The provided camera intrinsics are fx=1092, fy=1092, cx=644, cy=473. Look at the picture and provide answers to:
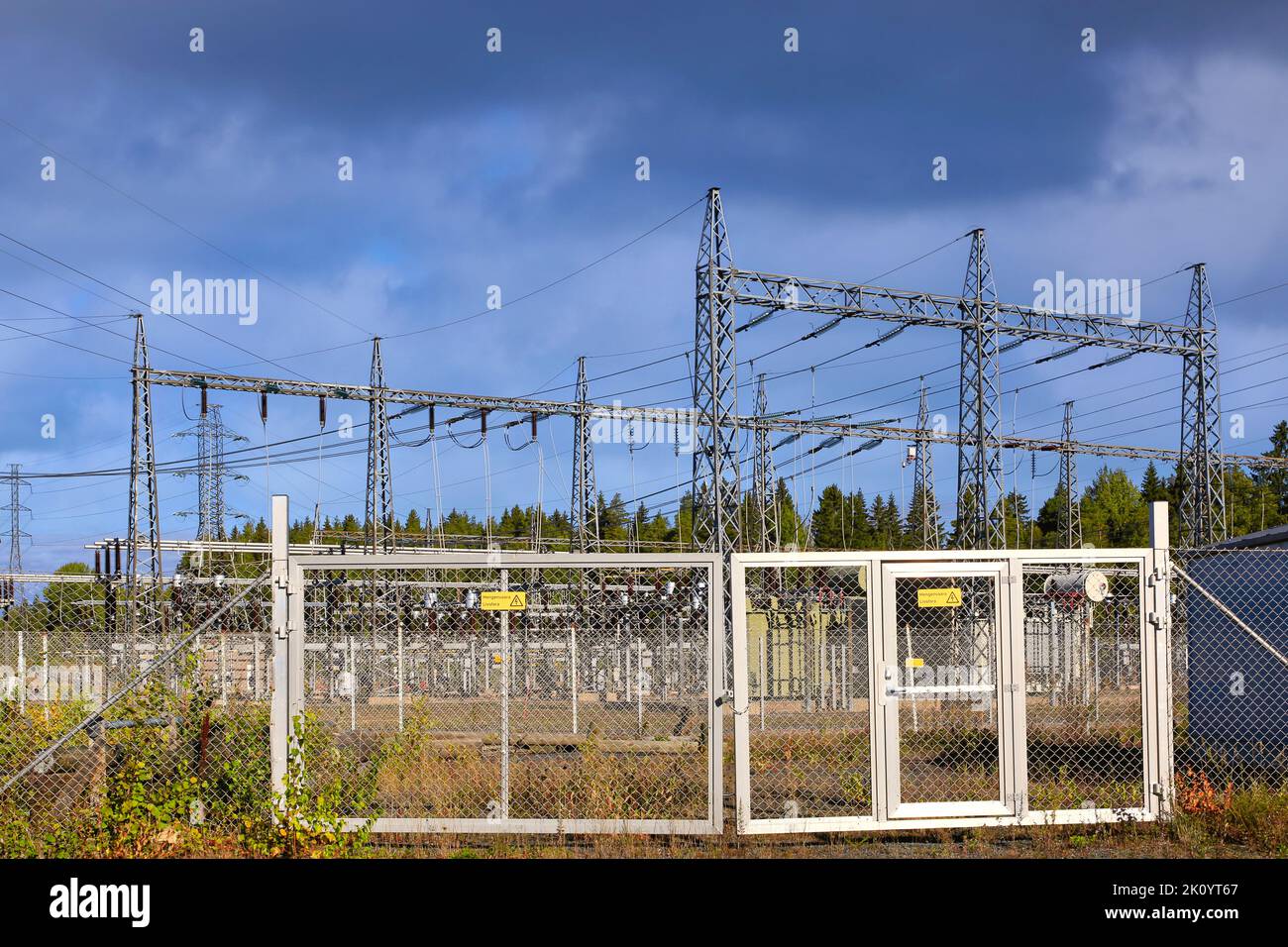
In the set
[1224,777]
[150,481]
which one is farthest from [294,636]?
[150,481]

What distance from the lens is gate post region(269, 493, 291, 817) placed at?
8148 millimetres

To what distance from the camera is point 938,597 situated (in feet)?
28.2

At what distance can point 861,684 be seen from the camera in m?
25.6

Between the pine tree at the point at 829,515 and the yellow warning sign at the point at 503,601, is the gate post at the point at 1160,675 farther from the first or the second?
the pine tree at the point at 829,515

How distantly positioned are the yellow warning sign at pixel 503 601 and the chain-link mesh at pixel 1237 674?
632 cm

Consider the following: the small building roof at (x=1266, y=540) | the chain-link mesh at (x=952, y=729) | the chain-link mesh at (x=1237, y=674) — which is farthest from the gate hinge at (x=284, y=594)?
the small building roof at (x=1266, y=540)

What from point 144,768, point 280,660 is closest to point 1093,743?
point 280,660

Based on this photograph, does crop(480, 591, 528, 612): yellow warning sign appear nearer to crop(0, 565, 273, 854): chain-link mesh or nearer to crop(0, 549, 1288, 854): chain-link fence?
crop(0, 549, 1288, 854): chain-link fence

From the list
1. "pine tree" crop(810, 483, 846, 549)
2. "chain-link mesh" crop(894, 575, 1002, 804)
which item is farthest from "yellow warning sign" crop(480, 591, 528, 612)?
"pine tree" crop(810, 483, 846, 549)

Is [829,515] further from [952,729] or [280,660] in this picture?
[280,660]

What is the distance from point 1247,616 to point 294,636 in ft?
30.7

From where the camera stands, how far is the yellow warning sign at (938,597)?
27.9 feet
